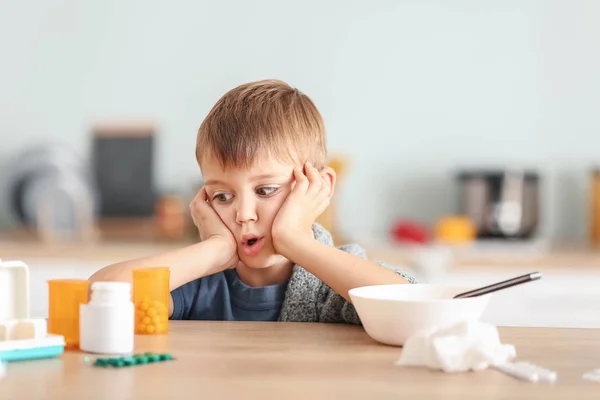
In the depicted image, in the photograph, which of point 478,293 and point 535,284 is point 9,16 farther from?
point 478,293

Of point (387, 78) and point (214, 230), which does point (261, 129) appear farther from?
point (387, 78)

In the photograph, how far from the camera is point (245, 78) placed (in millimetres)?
3361

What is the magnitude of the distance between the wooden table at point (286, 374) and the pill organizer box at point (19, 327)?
15 millimetres

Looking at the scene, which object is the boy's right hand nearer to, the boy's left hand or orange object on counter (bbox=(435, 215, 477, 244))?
the boy's left hand

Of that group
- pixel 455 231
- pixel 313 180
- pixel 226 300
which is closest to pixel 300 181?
pixel 313 180

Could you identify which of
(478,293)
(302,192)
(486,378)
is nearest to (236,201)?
(302,192)

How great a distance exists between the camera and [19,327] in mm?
963

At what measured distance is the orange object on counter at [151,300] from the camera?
110 centimetres

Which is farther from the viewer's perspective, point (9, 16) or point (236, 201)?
point (9, 16)

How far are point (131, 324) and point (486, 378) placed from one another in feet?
1.24

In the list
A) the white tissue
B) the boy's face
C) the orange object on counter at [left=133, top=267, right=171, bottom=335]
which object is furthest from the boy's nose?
the white tissue

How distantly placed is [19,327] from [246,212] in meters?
0.50

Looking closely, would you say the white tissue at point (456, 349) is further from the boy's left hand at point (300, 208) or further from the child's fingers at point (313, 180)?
the child's fingers at point (313, 180)

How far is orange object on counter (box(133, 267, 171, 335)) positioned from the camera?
3.62 ft
